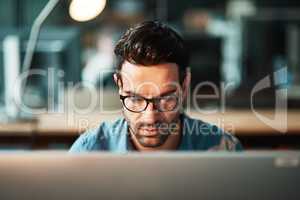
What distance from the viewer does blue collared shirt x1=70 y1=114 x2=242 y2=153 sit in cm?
66

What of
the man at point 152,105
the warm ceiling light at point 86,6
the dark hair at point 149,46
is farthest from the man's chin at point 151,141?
the warm ceiling light at point 86,6

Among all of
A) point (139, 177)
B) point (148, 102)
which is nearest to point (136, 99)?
point (148, 102)

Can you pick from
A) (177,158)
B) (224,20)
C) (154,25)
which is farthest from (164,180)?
(224,20)

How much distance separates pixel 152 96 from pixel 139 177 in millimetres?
155

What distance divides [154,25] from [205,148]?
0.20m

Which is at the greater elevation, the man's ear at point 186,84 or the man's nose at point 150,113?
the man's ear at point 186,84

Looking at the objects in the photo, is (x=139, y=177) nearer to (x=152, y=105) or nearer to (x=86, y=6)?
(x=152, y=105)

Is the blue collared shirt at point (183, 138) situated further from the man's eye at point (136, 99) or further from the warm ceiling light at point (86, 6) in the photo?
the warm ceiling light at point (86, 6)

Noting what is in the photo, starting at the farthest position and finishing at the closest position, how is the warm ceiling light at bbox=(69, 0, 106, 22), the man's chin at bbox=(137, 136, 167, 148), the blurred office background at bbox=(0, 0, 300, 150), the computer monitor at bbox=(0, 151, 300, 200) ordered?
the warm ceiling light at bbox=(69, 0, 106, 22) → the blurred office background at bbox=(0, 0, 300, 150) → the man's chin at bbox=(137, 136, 167, 148) → the computer monitor at bbox=(0, 151, 300, 200)

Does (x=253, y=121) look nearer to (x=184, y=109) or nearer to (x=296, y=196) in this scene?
(x=184, y=109)

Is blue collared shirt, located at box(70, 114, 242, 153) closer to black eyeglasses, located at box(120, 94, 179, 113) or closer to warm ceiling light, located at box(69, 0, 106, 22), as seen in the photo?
black eyeglasses, located at box(120, 94, 179, 113)

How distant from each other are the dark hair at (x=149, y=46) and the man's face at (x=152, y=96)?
0.04 feet

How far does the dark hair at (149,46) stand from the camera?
2.39ft

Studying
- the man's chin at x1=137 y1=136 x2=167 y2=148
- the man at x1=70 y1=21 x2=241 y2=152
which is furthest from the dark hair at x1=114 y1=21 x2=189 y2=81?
the man's chin at x1=137 y1=136 x2=167 y2=148
